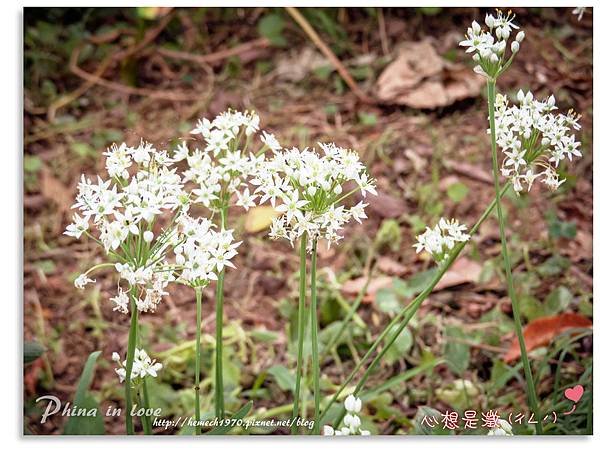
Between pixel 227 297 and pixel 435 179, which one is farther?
pixel 435 179

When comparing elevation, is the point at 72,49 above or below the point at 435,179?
above

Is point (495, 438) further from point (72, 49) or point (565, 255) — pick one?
point (72, 49)

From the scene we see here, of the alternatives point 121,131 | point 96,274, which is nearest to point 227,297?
point 96,274

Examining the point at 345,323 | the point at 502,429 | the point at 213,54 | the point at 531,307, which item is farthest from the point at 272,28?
the point at 502,429

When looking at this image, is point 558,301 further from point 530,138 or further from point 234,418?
point 234,418

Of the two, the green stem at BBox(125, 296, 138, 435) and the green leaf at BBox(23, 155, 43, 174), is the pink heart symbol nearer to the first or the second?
the green stem at BBox(125, 296, 138, 435)

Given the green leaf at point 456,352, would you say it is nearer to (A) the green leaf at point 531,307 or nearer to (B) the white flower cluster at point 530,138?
(A) the green leaf at point 531,307
